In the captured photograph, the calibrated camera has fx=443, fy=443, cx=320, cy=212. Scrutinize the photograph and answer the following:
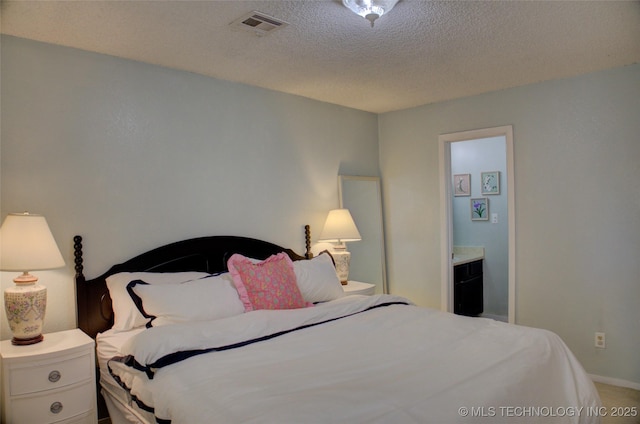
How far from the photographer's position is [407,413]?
4.82ft

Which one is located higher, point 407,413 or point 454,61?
point 454,61

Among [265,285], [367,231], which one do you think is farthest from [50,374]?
[367,231]

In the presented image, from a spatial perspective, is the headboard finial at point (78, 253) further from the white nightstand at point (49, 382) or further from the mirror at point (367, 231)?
the mirror at point (367, 231)

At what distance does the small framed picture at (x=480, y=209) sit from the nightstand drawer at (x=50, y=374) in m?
4.25

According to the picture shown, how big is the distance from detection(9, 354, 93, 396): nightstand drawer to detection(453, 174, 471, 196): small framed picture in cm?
430

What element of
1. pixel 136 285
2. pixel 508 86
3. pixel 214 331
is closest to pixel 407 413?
pixel 214 331

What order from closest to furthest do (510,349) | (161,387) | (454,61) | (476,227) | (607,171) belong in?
(161,387) < (510,349) < (454,61) < (607,171) < (476,227)

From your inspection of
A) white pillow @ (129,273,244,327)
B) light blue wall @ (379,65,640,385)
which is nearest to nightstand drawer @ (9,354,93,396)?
white pillow @ (129,273,244,327)

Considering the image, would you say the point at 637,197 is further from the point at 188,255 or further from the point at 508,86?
the point at 188,255

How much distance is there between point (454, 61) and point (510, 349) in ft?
6.42

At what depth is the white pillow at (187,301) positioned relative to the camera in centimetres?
251

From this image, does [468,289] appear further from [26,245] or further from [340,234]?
[26,245]

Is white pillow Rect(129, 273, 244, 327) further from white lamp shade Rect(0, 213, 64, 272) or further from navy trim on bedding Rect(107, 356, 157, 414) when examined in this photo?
white lamp shade Rect(0, 213, 64, 272)

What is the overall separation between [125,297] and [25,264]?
571 mm
